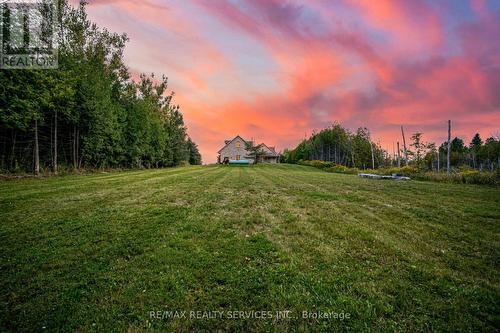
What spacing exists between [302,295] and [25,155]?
90.3 feet

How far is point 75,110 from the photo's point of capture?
22.2m

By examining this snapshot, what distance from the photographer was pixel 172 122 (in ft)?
173

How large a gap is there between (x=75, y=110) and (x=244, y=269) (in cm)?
2787

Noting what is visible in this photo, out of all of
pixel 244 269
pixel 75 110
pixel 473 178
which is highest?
pixel 75 110

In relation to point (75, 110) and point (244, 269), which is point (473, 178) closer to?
point (244, 269)

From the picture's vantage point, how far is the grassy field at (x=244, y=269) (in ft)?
9.05

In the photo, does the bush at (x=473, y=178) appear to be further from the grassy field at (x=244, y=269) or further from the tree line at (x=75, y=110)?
the tree line at (x=75, y=110)

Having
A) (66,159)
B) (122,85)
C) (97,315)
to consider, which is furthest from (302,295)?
(122,85)

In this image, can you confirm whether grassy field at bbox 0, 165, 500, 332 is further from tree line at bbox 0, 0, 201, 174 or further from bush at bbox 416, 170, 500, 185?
bush at bbox 416, 170, 500, 185

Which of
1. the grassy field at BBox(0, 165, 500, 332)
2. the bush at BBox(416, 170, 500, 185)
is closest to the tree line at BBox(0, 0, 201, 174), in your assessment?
the grassy field at BBox(0, 165, 500, 332)

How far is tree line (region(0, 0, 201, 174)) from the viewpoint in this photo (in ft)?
54.0

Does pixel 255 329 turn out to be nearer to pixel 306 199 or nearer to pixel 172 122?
pixel 306 199

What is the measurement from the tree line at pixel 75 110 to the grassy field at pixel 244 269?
580 inches

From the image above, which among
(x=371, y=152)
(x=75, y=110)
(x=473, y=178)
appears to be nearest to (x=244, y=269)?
(x=473, y=178)
